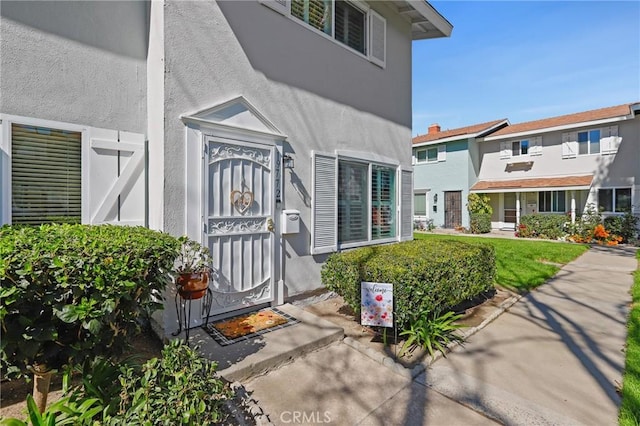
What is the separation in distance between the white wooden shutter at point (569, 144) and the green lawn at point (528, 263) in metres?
6.96

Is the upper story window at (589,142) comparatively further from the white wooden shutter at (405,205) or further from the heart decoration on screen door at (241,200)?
the heart decoration on screen door at (241,200)

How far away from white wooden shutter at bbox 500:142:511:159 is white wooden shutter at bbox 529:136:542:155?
3.61ft

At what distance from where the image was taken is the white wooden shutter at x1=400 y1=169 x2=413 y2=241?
7.80m

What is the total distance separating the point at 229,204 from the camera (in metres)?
4.51

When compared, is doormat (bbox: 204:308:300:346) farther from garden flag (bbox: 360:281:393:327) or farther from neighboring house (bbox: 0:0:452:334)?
garden flag (bbox: 360:281:393:327)

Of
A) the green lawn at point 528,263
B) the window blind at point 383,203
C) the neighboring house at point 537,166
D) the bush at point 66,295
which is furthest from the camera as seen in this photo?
the neighboring house at point 537,166

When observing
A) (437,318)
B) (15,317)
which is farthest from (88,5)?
(437,318)

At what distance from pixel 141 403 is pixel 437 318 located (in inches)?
143

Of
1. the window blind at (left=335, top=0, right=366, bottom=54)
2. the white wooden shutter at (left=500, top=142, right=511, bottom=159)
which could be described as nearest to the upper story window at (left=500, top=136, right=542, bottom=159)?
the white wooden shutter at (left=500, top=142, right=511, bottom=159)

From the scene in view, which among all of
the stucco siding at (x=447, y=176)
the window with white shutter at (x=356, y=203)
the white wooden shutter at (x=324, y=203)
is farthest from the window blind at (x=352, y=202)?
the stucco siding at (x=447, y=176)

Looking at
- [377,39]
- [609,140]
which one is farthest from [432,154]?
[377,39]

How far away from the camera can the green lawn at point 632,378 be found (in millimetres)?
2661

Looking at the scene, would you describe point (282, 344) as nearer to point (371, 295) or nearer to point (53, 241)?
point (371, 295)

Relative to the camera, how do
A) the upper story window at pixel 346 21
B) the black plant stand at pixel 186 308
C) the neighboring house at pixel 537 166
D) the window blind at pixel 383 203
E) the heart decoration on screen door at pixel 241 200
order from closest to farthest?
the black plant stand at pixel 186 308
the heart decoration on screen door at pixel 241 200
the upper story window at pixel 346 21
the window blind at pixel 383 203
the neighboring house at pixel 537 166
